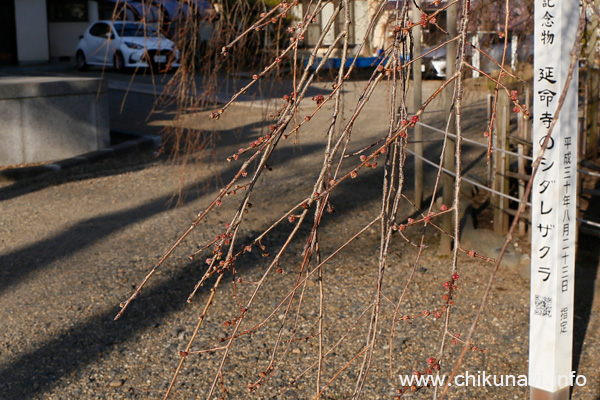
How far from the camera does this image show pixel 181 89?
15.2 ft

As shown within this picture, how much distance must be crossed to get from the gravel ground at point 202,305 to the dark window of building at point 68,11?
60.5 ft

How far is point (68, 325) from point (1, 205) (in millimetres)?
3124

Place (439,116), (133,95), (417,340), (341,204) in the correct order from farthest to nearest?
1. (133,95)
2. (439,116)
3. (341,204)
4. (417,340)

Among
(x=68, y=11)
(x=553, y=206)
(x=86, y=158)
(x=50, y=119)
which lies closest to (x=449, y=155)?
(x=553, y=206)

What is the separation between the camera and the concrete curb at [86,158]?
801cm

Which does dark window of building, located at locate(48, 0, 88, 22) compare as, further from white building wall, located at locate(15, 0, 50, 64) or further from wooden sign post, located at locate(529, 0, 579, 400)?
wooden sign post, located at locate(529, 0, 579, 400)

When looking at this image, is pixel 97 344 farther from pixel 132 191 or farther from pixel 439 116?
pixel 439 116

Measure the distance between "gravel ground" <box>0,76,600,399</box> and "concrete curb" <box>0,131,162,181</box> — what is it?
0.55m

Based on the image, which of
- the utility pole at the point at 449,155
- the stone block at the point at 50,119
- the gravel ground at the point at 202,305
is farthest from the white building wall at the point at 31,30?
the utility pole at the point at 449,155

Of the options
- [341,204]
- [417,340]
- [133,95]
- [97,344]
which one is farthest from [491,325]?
[133,95]

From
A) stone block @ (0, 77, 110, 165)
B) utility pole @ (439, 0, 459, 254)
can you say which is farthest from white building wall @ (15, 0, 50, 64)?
→ utility pole @ (439, 0, 459, 254)

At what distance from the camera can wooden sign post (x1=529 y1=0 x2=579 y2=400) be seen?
295 centimetres

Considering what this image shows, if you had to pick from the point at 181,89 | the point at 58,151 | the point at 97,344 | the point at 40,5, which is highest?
the point at 40,5

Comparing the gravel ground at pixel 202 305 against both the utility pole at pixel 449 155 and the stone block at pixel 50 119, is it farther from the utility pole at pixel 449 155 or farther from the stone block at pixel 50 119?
the stone block at pixel 50 119
